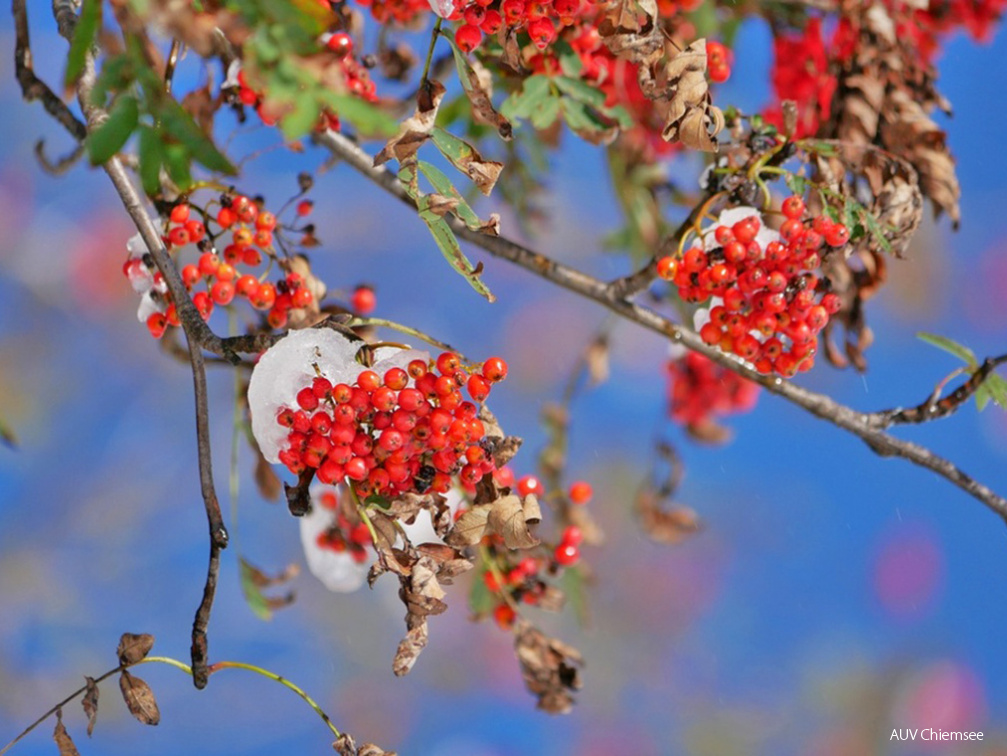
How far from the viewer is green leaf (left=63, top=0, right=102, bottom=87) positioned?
45 centimetres

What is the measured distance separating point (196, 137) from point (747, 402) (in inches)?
31.2

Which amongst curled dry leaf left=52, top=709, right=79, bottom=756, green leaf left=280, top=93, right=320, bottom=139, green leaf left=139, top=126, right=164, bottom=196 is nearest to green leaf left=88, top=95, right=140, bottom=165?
green leaf left=139, top=126, right=164, bottom=196

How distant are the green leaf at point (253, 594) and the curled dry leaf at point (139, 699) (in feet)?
0.68

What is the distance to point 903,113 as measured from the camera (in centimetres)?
85

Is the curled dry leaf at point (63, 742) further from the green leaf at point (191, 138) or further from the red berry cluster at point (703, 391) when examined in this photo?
the red berry cluster at point (703, 391)

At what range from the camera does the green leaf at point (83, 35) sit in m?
0.45

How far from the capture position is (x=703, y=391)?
3.70 feet

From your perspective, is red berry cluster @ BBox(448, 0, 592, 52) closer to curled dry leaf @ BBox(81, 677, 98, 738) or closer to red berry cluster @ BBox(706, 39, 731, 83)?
red berry cluster @ BBox(706, 39, 731, 83)

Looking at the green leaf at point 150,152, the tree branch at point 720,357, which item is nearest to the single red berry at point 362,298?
the tree branch at point 720,357

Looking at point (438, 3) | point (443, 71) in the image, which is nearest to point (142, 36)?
point (438, 3)

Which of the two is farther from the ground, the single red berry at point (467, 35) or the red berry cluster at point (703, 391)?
the red berry cluster at point (703, 391)

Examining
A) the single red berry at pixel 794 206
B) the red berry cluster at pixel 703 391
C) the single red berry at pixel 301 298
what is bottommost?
the single red berry at pixel 301 298

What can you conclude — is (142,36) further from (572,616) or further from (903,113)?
(572,616)

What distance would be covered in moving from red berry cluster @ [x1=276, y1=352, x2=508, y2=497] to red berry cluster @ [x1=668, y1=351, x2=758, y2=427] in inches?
21.8
